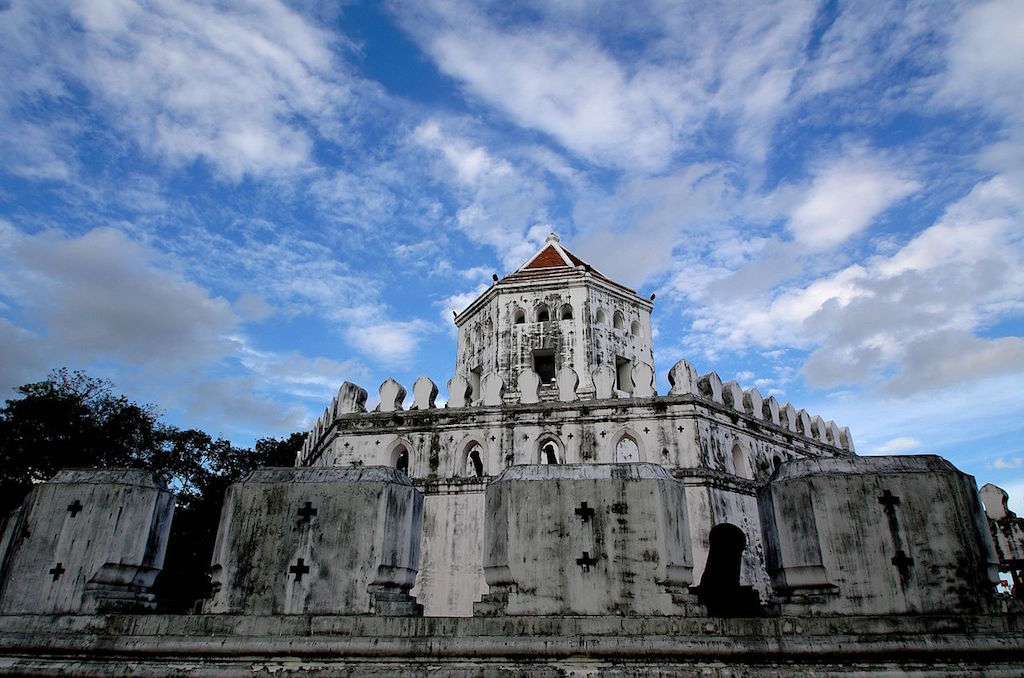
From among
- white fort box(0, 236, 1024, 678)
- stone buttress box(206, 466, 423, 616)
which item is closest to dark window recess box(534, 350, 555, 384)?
white fort box(0, 236, 1024, 678)

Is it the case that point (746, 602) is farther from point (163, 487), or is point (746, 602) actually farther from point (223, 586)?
point (163, 487)

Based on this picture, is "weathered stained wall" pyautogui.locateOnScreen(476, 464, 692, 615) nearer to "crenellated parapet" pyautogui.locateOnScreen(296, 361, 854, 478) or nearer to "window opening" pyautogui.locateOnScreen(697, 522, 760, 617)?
"window opening" pyautogui.locateOnScreen(697, 522, 760, 617)

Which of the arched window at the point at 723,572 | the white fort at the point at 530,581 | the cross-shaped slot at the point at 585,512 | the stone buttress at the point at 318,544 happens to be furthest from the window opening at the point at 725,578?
the stone buttress at the point at 318,544

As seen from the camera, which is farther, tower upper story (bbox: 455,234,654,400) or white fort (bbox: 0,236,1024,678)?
tower upper story (bbox: 455,234,654,400)

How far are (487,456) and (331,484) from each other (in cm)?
989

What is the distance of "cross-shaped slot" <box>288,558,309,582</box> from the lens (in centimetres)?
529

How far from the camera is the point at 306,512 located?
18.1 ft

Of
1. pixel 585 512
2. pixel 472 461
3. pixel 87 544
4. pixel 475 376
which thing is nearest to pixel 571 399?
pixel 472 461

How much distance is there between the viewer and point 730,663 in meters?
4.39

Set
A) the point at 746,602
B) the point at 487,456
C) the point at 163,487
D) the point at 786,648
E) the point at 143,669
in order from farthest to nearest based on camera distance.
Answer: the point at 487,456
the point at 746,602
the point at 163,487
the point at 143,669
the point at 786,648

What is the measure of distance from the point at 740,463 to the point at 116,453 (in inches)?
968

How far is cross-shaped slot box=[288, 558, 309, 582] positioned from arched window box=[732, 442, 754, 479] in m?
12.2

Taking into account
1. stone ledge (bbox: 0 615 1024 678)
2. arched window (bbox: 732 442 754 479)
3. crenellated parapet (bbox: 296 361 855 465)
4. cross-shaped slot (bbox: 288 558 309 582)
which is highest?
crenellated parapet (bbox: 296 361 855 465)

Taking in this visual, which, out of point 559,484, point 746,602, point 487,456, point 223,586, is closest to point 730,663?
point 559,484
